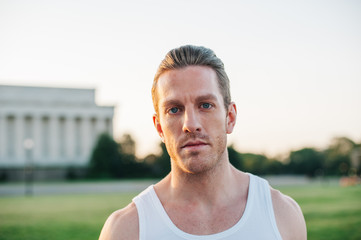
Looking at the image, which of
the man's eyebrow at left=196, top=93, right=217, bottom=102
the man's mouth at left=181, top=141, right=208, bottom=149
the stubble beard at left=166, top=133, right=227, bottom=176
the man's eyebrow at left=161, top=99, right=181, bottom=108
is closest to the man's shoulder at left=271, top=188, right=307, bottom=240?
the stubble beard at left=166, top=133, right=227, bottom=176

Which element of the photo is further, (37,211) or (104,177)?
(104,177)

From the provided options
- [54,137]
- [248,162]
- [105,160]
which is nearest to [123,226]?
[248,162]

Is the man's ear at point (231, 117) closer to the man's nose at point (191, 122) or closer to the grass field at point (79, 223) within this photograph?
the man's nose at point (191, 122)

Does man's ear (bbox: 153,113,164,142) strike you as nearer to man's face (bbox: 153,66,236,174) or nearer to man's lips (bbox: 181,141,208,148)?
man's face (bbox: 153,66,236,174)

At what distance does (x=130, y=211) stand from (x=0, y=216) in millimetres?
16533

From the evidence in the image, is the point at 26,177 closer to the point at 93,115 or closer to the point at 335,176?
the point at 93,115

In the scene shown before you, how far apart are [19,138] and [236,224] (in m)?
73.8

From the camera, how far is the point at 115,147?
6247 cm

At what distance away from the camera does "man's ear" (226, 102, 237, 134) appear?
2.45 m

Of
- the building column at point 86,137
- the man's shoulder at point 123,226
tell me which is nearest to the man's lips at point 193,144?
the man's shoulder at point 123,226

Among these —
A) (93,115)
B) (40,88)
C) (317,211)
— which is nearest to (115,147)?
(93,115)

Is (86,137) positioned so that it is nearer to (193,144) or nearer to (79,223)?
(79,223)

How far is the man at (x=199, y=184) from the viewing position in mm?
2217

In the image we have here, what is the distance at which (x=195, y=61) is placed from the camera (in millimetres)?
2275
